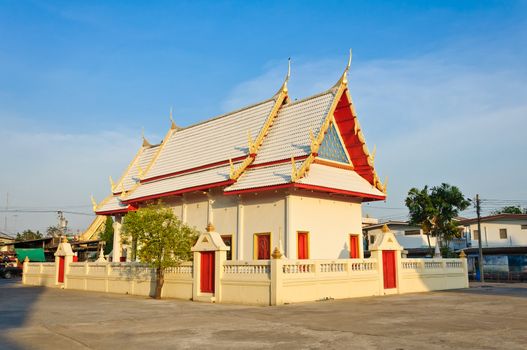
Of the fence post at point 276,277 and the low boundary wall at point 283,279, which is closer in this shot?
the fence post at point 276,277

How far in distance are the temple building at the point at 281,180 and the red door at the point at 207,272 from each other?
2963 mm

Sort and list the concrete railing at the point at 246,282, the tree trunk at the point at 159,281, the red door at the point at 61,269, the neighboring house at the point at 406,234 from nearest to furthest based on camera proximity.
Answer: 1. the concrete railing at the point at 246,282
2. the tree trunk at the point at 159,281
3. the red door at the point at 61,269
4. the neighboring house at the point at 406,234

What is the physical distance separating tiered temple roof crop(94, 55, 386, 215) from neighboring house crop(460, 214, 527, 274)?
69.4 feet

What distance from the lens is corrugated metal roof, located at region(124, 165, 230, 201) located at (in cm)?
2248

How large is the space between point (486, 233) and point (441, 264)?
963 inches

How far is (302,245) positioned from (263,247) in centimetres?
159

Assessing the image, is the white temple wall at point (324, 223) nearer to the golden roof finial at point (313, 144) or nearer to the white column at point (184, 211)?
the golden roof finial at point (313, 144)

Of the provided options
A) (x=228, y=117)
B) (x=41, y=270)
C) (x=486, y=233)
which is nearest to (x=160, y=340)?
(x=228, y=117)

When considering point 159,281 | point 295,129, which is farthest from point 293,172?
point 159,281

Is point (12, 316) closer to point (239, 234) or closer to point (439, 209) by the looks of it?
point (239, 234)

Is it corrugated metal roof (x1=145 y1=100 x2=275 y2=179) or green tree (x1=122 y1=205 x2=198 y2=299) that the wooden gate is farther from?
green tree (x1=122 y1=205 x2=198 y2=299)

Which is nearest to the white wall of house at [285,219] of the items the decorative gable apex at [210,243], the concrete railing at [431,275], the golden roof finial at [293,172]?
the golden roof finial at [293,172]

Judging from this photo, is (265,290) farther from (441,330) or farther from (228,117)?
(228,117)

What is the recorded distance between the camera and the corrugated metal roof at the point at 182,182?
2248 centimetres
